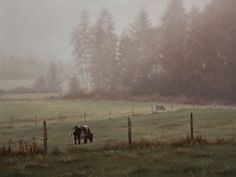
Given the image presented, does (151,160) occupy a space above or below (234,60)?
below

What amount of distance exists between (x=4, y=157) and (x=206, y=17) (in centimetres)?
6918

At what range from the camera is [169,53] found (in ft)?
305

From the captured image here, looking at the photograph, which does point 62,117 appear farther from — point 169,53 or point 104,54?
point 104,54

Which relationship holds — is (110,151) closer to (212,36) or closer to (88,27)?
(212,36)

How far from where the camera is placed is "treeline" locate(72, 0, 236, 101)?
274 ft

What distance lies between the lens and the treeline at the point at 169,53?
8344 cm

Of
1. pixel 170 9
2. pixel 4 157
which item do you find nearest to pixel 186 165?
pixel 4 157

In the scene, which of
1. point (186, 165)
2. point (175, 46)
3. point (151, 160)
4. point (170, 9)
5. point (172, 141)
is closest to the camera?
point (186, 165)

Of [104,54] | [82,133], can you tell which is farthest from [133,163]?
[104,54]

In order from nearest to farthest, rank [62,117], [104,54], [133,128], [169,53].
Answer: [133,128] → [62,117] → [169,53] → [104,54]

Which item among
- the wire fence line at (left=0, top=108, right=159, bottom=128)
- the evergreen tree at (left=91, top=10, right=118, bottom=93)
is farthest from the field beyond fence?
the evergreen tree at (left=91, top=10, right=118, bottom=93)

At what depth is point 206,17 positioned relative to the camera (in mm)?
87125

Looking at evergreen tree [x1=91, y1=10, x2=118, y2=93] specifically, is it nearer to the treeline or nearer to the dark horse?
the treeline

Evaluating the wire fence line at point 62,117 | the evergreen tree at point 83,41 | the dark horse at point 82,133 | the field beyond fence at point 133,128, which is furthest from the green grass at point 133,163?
the evergreen tree at point 83,41
